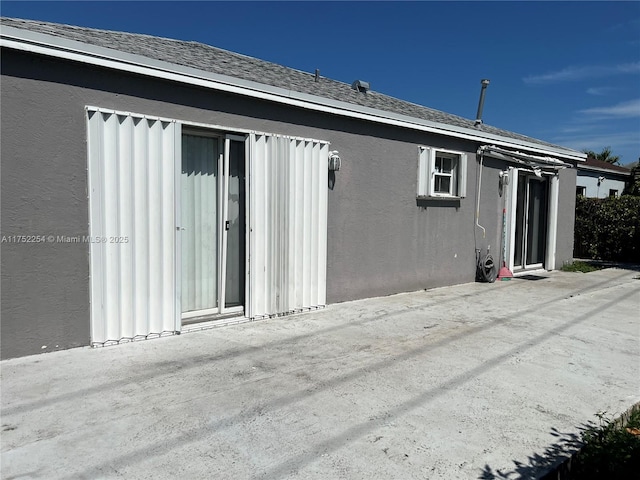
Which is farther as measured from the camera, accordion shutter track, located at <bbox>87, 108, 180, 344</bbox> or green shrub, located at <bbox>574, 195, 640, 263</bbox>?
green shrub, located at <bbox>574, 195, 640, 263</bbox>

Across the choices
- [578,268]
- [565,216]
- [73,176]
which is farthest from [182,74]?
[578,268]

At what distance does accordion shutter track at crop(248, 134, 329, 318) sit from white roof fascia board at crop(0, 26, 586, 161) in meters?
0.54

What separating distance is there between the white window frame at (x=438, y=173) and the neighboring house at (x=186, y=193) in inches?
1.7

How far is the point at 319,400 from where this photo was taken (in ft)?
11.3

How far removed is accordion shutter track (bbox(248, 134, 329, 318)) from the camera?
18.6ft

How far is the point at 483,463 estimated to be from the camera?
2.67m

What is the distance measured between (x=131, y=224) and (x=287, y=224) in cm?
202

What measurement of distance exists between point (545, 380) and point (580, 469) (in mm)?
1291

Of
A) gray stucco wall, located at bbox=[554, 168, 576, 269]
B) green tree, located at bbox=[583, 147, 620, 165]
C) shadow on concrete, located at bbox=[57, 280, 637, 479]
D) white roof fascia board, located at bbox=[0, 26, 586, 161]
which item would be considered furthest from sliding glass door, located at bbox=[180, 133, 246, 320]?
green tree, located at bbox=[583, 147, 620, 165]

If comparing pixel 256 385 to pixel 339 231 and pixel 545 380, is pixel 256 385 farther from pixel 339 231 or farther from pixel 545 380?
pixel 339 231

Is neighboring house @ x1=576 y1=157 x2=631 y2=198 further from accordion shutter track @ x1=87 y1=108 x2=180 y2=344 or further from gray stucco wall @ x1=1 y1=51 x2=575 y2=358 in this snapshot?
accordion shutter track @ x1=87 y1=108 x2=180 y2=344

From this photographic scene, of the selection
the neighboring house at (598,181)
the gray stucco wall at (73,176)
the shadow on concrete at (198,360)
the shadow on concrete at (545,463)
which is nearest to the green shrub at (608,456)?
the shadow on concrete at (545,463)

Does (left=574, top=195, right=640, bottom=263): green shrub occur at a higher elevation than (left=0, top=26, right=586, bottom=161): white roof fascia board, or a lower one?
lower

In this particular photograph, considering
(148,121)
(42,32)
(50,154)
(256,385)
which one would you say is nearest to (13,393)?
(256,385)
